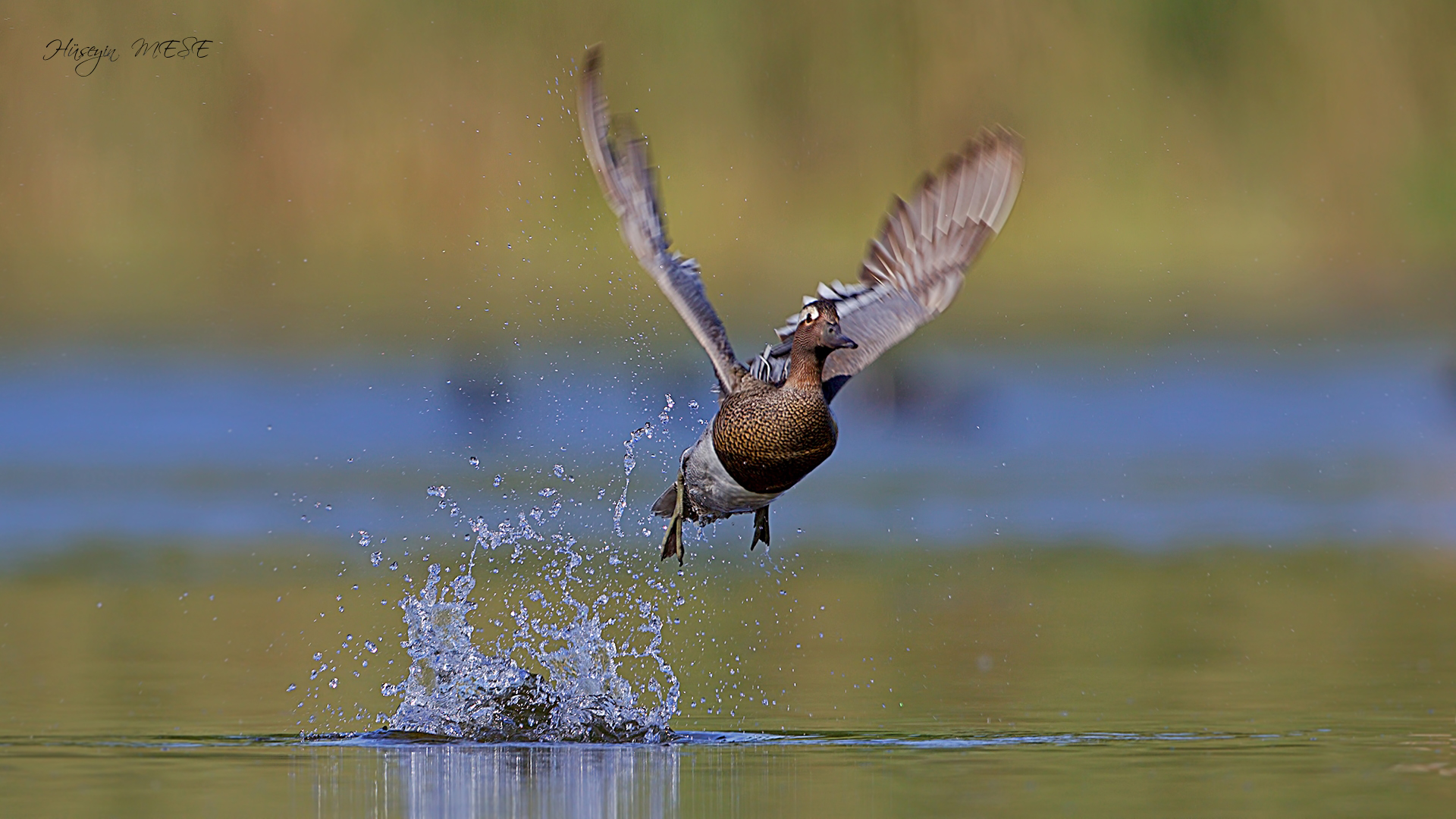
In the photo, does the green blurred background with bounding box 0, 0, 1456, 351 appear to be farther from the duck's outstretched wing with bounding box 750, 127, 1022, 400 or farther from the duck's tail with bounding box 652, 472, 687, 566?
the duck's tail with bounding box 652, 472, 687, 566

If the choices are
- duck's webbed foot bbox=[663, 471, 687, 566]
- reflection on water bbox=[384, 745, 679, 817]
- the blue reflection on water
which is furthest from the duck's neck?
the blue reflection on water

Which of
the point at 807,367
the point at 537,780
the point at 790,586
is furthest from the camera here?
the point at 790,586

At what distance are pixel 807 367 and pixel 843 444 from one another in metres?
8.15

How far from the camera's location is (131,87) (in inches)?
1039

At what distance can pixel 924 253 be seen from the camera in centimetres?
1024

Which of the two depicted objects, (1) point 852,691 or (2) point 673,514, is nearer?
(1) point 852,691

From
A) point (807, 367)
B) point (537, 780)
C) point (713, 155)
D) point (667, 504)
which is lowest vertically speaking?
point (537, 780)

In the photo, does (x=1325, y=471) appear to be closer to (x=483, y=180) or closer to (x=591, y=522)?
(x=591, y=522)

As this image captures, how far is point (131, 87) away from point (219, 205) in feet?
6.14

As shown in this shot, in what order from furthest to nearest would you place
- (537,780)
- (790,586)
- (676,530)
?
(790,586) → (676,530) → (537,780)

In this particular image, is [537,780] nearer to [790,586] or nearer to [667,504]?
Result: [667,504]

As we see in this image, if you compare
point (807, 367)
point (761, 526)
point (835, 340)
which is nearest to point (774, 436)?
point (807, 367)

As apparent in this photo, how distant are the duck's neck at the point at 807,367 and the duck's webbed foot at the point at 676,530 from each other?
0.72m

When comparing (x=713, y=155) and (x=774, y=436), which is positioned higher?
(x=713, y=155)
